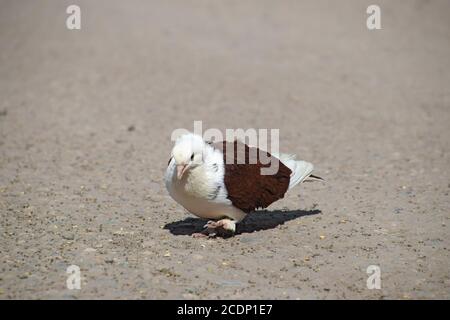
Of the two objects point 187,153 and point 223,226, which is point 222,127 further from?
point 187,153

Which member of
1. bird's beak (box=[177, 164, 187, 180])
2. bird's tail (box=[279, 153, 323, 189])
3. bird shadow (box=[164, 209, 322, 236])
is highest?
bird's beak (box=[177, 164, 187, 180])

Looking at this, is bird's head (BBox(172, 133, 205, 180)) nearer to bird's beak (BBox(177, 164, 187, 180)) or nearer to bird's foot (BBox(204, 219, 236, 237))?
bird's beak (BBox(177, 164, 187, 180))

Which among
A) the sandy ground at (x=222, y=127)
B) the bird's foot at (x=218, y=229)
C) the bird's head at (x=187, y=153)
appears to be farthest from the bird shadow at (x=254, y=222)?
the bird's head at (x=187, y=153)

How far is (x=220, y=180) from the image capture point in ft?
18.0

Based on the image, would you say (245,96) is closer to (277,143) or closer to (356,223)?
(277,143)

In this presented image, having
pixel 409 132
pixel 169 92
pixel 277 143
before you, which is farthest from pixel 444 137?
pixel 169 92

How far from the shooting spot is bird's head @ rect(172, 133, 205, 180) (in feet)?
16.9

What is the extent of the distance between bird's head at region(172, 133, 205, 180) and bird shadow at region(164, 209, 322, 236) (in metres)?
0.93

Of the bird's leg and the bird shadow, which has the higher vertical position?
the bird's leg

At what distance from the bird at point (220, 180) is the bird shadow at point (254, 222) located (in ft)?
0.69

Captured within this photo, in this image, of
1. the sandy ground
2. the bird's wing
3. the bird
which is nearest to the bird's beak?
the bird

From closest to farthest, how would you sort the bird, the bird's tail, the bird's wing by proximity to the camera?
the bird, the bird's wing, the bird's tail

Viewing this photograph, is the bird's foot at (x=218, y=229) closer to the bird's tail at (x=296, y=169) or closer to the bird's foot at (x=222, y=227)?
the bird's foot at (x=222, y=227)
